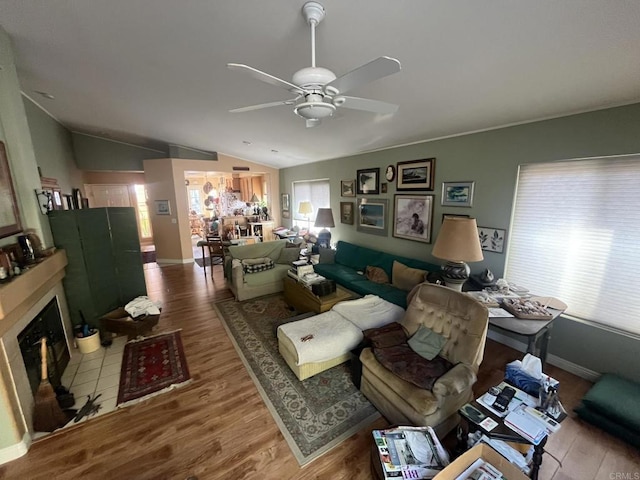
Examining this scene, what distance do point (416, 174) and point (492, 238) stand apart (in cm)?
142

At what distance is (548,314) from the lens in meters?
2.35

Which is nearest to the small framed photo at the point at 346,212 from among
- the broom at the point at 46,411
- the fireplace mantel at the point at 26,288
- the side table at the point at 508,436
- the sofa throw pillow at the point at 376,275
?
the sofa throw pillow at the point at 376,275

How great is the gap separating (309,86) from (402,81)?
1.29m

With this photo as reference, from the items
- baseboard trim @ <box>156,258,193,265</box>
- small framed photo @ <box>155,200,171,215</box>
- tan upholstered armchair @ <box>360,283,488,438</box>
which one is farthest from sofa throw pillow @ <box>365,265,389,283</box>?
small framed photo @ <box>155,200,171,215</box>

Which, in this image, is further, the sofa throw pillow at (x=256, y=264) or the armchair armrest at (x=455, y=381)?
the sofa throw pillow at (x=256, y=264)

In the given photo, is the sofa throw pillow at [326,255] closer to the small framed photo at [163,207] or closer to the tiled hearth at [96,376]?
the tiled hearth at [96,376]

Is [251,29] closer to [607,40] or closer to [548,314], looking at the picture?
[607,40]

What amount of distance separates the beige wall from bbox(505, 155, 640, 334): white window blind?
6959 millimetres

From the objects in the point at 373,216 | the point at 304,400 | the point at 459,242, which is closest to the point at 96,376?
→ the point at 304,400

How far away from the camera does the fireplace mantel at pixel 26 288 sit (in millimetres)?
1848

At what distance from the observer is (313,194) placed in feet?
21.8

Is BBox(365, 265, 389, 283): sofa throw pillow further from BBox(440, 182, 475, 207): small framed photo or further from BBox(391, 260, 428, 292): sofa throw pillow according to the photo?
BBox(440, 182, 475, 207): small framed photo

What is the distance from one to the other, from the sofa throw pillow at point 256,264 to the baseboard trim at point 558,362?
11.6 feet

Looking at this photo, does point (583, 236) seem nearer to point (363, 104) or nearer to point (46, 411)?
point (363, 104)
